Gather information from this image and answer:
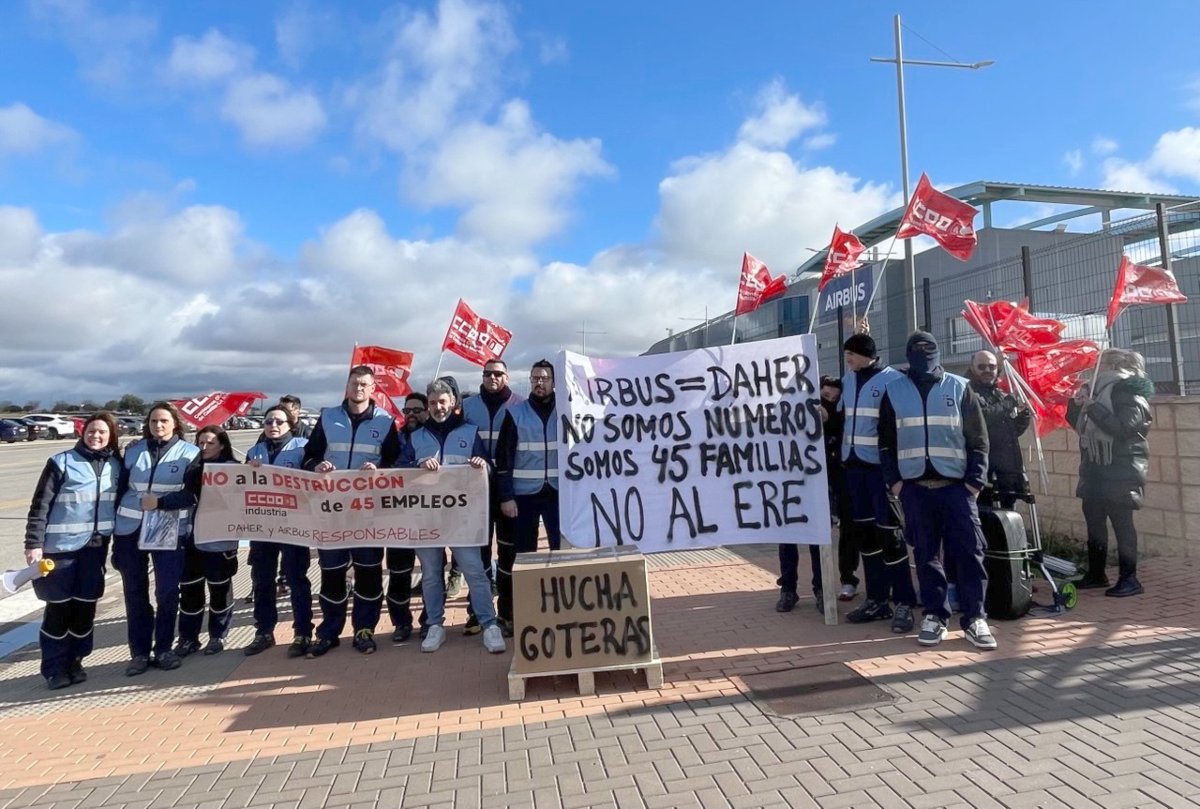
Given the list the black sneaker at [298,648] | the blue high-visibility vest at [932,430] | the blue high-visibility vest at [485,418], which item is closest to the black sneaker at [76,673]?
the black sneaker at [298,648]

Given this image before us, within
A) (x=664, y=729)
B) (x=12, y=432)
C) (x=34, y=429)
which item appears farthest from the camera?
(x=34, y=429)

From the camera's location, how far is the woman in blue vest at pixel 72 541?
5441 millimetres

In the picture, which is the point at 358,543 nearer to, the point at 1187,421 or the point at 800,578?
the point at 800,578

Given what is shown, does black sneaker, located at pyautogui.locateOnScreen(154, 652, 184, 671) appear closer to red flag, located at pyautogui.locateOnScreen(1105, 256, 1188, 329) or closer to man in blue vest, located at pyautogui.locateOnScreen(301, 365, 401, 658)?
man in blue vest, located at pyautogui.locateOnScreen(301, 365, 401, 658)

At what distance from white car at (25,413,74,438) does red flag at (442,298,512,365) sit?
5780cm

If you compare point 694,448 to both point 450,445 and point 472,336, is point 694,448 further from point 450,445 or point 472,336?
point 472,336

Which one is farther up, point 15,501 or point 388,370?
point 388,370

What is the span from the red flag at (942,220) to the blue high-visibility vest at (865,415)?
2.58 meters

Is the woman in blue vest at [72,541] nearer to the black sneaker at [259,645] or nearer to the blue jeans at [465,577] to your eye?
the black sneaker at [259,645]

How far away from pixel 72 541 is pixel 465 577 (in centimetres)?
278

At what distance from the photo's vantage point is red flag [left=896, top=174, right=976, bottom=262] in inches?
307

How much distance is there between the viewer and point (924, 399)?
536 cm

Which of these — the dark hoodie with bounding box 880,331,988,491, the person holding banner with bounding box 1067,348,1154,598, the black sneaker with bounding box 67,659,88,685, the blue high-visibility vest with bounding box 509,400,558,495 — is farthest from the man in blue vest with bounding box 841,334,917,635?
the black sneaker with bounding box 67,659,88,685

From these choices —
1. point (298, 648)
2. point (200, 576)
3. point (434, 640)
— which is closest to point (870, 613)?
point (434, 640)
